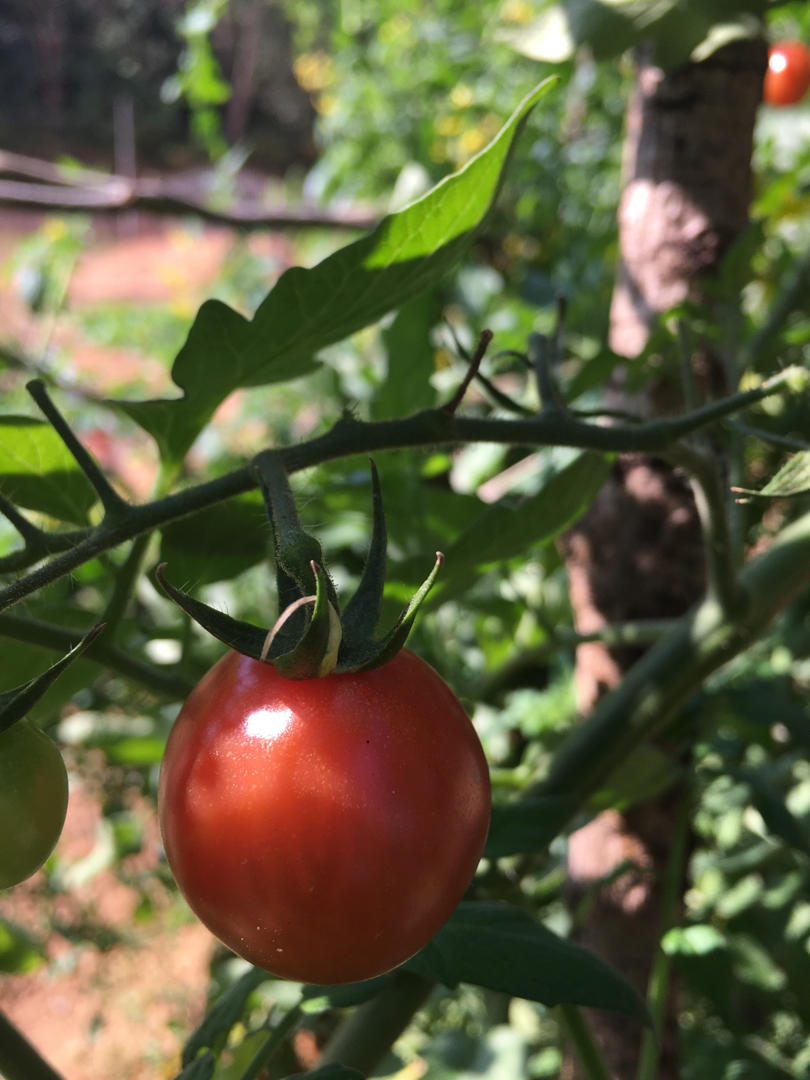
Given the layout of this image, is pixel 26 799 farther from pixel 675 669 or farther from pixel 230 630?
pixel 675 669

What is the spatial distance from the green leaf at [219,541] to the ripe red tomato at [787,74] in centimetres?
72

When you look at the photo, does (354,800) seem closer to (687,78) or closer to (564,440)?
(564,440)

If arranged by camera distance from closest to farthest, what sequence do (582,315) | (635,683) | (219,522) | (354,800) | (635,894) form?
(354,800), (219,522), (635,683), (635,894), (582,315)

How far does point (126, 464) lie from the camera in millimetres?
2457

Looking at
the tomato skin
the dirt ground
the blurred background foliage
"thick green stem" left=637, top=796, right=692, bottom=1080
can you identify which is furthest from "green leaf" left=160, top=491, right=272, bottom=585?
the dirt ground

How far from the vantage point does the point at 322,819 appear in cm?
24

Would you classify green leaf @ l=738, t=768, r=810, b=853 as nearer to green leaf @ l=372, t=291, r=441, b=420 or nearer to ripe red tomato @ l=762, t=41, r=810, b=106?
green leaf @ l=372, t=291, r=441, b=420

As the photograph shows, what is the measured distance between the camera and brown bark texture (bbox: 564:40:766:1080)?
0.62 m

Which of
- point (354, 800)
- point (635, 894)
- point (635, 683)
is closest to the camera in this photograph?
point (354, 800)

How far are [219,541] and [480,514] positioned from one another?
0.11m

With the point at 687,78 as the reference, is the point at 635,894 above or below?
below

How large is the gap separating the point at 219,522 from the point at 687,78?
46 cm

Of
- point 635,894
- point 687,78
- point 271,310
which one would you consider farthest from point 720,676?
point 271,310

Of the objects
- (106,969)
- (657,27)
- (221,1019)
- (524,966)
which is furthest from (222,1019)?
(106,969)
